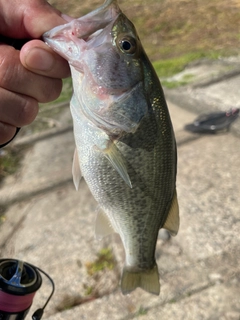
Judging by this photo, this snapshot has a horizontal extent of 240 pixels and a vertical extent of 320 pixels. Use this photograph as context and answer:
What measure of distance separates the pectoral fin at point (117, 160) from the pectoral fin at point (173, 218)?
12.2 inches

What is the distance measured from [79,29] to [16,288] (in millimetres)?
1118

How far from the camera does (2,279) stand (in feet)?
5.80

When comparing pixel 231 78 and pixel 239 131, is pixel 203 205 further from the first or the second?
pixel 231 78

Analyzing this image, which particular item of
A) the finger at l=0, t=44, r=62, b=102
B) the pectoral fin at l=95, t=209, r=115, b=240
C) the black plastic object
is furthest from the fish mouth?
the black plastic object

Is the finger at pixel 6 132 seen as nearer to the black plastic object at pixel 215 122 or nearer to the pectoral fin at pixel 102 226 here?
the pectoral fin at pixel 102 226

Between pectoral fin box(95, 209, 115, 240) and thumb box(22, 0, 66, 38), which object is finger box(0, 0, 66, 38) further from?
pectoral fin box(95, 209, 115, 240)

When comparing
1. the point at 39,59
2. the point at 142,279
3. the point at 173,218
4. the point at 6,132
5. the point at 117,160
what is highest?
the point at 39,59

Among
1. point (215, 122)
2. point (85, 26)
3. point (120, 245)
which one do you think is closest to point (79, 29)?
point (85, 26)

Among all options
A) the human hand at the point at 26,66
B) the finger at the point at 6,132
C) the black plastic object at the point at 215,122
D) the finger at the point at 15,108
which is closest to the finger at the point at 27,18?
the human hand at the point at 26,66

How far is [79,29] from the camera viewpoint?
1.42m

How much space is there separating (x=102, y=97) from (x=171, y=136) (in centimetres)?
32

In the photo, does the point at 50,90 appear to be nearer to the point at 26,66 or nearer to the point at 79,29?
the point at 26,66

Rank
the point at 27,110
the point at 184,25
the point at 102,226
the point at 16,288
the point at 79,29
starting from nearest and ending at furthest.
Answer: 1. the point at 79,29
2. the point at 27,110
3. the point at 16,288
4. the point at 102,226
5. the point at 184,25

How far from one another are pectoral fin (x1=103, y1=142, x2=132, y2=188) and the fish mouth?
1.21 ft
